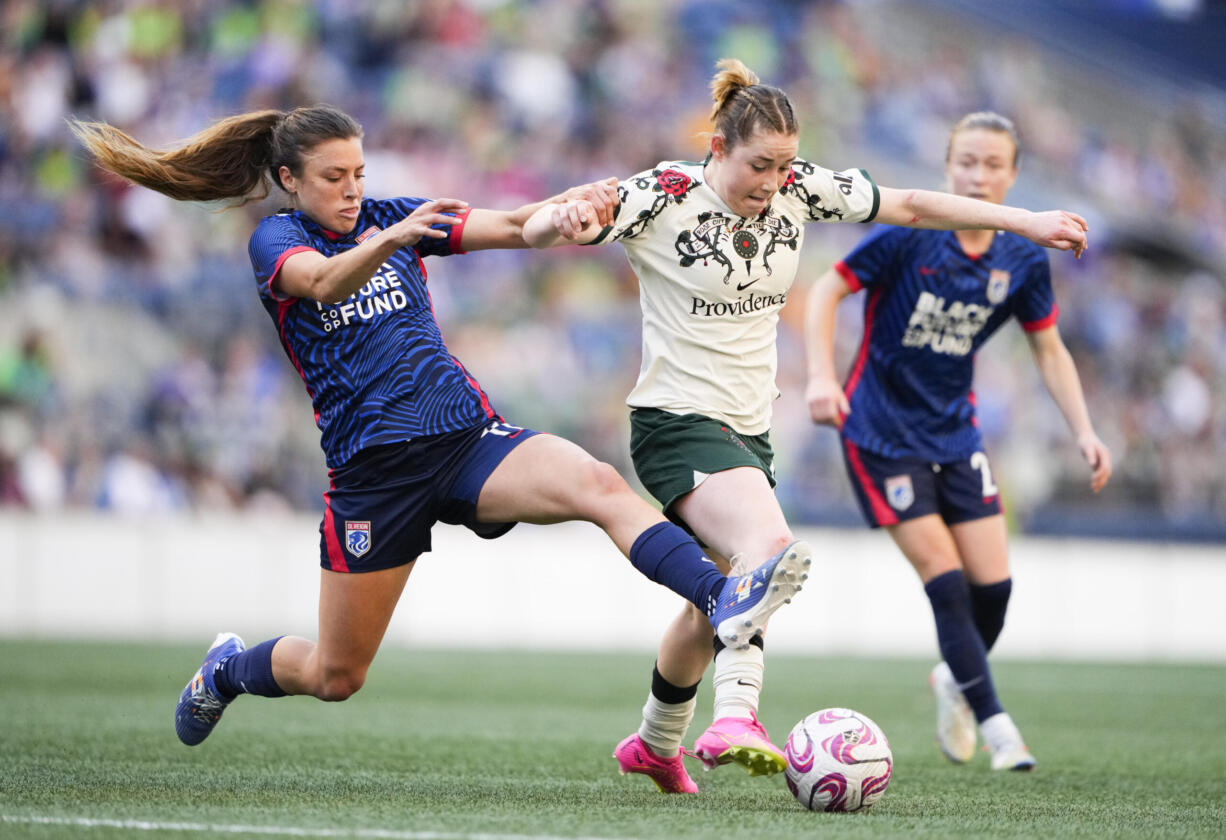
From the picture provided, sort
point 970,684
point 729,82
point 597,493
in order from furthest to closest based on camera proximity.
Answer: point 970,684
point 729,82
point 597,493

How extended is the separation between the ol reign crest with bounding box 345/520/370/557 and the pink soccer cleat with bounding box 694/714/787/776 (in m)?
1.28

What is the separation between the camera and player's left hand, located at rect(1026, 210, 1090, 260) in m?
4.76

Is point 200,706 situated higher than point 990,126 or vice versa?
point 990,126

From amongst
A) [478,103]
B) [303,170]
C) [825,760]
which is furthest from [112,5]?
[825,760]

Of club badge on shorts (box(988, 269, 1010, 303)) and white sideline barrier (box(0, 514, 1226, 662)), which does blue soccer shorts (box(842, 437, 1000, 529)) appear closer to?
club badge on shorts (box(988, 269, 1010, 303))

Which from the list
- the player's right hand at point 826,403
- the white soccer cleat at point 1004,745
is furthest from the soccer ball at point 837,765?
the player's right hand at point 826,403

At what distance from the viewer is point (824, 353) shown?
6.29 m

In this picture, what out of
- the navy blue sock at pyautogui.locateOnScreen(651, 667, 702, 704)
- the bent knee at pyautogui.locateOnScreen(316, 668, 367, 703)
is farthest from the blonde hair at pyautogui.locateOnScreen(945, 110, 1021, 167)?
the bent knee at pyautogui.locateOnScreen(316, 668, 367, 703)

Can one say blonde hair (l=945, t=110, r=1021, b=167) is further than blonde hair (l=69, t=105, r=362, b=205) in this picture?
Yes

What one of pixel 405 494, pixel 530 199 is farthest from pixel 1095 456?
pixel 530 199

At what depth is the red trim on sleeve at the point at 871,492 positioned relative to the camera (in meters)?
6.35

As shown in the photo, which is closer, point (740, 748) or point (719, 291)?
point (740, 748)

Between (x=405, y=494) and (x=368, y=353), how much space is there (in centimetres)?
45

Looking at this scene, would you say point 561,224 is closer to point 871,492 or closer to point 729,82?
point 729,82
